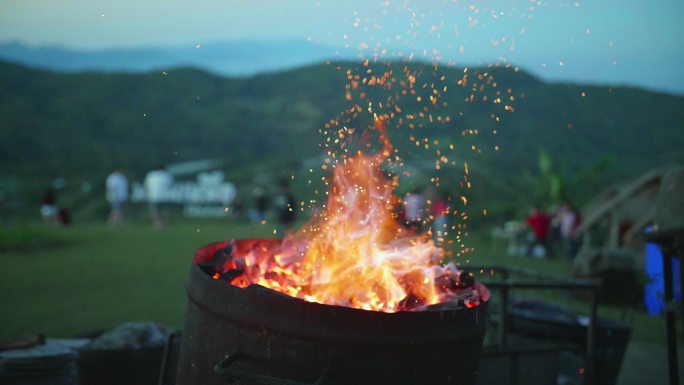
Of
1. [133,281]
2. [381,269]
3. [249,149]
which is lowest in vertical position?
[249,149]

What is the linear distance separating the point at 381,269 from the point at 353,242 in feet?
0.93

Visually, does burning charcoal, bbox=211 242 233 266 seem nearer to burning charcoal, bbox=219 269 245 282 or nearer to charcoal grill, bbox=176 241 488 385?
burning charcoal, bbox=219 269 245 282

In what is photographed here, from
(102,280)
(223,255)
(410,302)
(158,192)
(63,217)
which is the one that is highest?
(223,255)

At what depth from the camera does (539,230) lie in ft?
53.7

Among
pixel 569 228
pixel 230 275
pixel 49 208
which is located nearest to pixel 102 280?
pixel 230 275

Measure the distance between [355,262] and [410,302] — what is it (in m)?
0.46

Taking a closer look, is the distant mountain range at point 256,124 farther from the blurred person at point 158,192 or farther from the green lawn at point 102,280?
the green lawn at point 102,280

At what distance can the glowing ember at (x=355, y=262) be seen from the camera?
10.6 ft

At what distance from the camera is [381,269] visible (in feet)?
11.1

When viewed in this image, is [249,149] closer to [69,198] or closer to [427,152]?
[427,152]

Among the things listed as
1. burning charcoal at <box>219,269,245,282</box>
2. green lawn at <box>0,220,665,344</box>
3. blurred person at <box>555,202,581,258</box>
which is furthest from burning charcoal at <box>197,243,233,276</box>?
blurred person at <box>555,202,581,258</box>

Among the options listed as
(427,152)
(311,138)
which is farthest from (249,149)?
(427,152)

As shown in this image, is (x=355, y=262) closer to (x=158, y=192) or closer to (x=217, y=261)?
(x=217, y=261)

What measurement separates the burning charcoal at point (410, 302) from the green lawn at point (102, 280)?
15.6 ft
